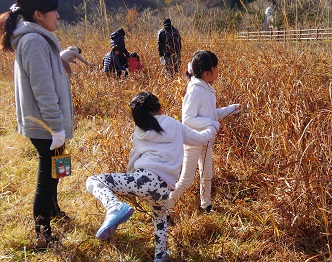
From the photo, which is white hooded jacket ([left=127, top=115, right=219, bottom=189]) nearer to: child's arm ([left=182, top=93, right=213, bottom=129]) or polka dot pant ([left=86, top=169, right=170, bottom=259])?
polka dot pant ([left=86, top=169, right=170, bottom=259])

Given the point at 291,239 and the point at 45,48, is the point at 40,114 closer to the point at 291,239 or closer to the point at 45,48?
the point at 45,48

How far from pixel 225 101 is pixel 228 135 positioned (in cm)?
42

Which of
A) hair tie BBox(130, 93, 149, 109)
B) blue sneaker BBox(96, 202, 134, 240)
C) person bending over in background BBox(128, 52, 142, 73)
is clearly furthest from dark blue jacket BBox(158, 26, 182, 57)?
blue sneaker BBox(96, 202, 134, 240)

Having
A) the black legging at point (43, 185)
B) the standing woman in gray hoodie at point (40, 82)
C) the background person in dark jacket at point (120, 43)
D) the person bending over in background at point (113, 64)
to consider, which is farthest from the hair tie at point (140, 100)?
the background person in dark jacket at point (120, 43)

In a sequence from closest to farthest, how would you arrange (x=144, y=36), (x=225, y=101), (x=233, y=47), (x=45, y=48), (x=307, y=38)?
1. (x=45, y=48)
2. (x=225, y=101)
3. (x=307, y=38)
4. (x=233, y=47)
5. (x=144, y=36)

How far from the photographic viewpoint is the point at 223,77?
3.72 meters

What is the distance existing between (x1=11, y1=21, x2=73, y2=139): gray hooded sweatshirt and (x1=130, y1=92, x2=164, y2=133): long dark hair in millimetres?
393

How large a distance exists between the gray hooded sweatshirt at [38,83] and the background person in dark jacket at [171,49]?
219 cm

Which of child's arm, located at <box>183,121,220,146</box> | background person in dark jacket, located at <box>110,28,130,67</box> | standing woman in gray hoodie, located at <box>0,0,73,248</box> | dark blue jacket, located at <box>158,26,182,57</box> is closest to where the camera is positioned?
standing woman in gray hoodie, located at <box>0,0,73,248</box>

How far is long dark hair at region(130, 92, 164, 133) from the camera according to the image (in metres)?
1.94

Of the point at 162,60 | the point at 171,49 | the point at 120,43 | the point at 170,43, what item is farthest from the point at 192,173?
the point at 120,43

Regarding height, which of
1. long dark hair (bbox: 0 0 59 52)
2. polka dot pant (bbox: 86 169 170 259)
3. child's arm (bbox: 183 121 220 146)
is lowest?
polka dot pant (bbox: 86 169 170 259)

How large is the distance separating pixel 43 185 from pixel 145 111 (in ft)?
2.36

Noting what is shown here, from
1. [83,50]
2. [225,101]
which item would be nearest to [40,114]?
[225,101]
